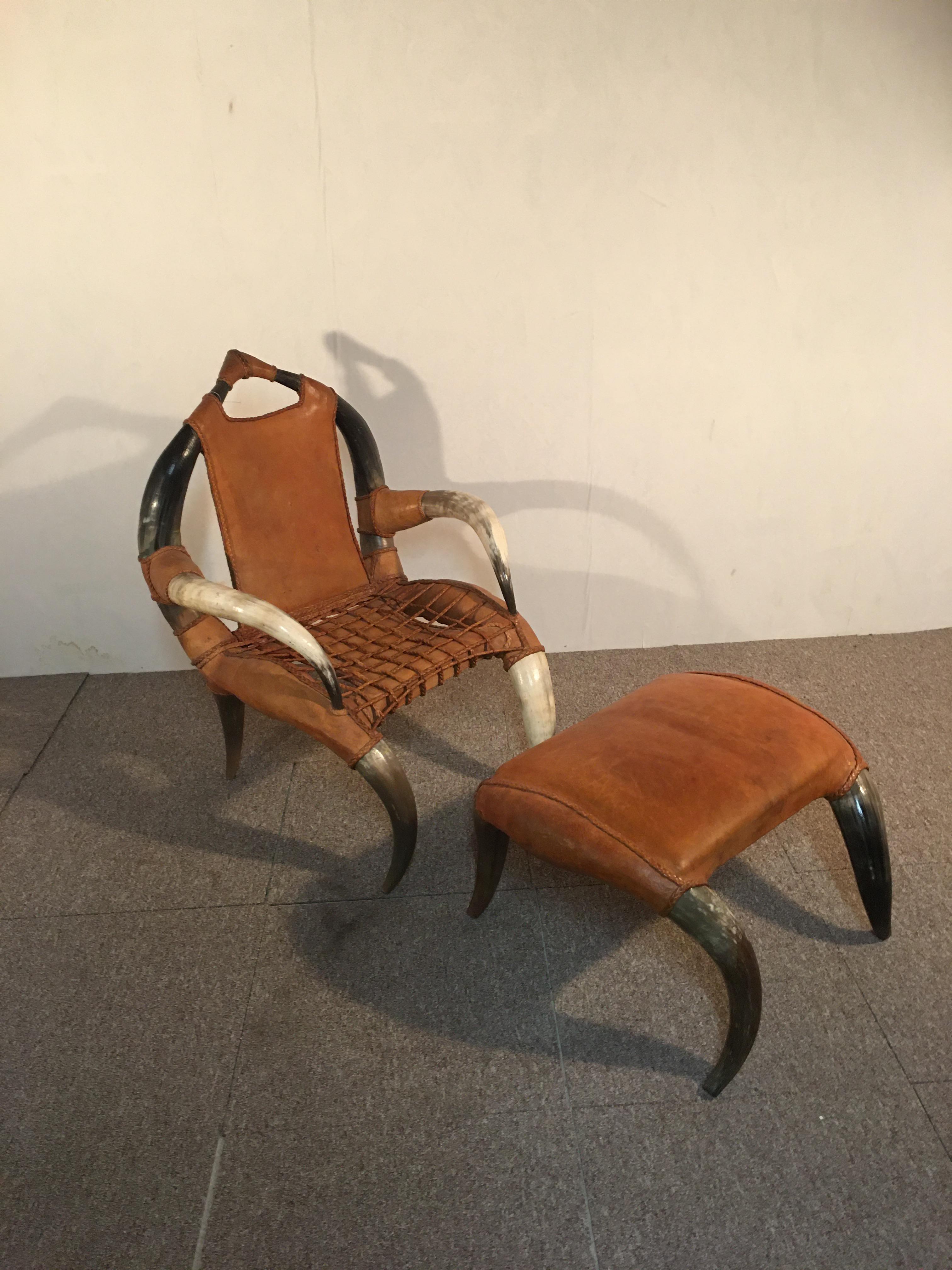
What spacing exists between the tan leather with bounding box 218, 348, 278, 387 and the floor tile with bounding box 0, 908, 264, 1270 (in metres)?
1.21

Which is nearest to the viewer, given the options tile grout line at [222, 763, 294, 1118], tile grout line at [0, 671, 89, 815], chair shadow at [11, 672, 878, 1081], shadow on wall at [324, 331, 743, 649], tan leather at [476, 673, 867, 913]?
tan leather at [476, 673, 867, 913]

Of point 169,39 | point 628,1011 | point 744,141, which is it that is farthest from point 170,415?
point 628,1011

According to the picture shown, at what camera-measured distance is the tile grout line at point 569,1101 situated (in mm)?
1294

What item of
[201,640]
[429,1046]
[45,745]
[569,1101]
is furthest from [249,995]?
[45,745]

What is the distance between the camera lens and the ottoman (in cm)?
135

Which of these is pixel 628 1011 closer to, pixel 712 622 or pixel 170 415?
pixel 712 622

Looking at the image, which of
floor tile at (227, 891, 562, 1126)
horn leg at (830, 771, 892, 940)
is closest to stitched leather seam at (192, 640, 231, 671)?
floor tile at (227, 891, 562, 1126)

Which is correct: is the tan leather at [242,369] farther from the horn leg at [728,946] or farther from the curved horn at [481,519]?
the horn leg at [728,946]

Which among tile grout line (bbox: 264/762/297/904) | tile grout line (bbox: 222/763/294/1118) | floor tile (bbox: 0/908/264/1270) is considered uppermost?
tile grout line (bbox: 264/762/297/904)

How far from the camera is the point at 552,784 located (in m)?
1.49

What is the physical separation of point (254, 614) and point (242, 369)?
696 millimetres

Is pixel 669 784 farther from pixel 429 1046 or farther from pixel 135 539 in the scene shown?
pixel 135 539

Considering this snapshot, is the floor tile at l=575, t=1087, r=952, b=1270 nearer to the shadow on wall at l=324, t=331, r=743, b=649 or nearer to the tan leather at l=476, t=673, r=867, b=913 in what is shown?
the tan leather at l=476, t=673, r=867, b=913

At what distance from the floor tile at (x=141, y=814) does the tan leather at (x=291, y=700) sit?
0.41 metres
